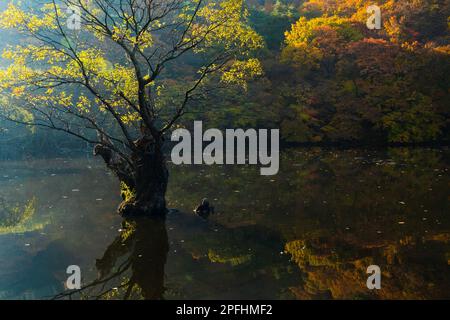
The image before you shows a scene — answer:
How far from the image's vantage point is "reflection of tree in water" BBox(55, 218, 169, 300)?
10.1 metres

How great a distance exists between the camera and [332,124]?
38719 millimetres

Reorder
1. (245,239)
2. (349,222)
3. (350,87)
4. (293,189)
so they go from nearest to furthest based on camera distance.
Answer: (245,239) → (349,222) → (293,189) → (350,87)

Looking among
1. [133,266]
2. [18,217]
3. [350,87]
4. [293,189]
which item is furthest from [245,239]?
[350,87]

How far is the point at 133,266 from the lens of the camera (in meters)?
11.7

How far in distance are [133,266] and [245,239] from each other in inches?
144

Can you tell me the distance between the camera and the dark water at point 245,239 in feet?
33.2

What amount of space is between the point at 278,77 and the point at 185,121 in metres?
10.4

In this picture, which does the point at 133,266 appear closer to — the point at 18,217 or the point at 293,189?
the point at 18,217

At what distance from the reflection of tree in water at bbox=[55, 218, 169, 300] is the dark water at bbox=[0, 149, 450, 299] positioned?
0.03 meters

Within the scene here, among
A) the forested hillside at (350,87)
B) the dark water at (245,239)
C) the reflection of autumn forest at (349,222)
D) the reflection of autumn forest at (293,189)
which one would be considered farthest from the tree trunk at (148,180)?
the forested hillside at (350,87)

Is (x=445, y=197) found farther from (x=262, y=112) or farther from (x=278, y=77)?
(x=278, y=77)

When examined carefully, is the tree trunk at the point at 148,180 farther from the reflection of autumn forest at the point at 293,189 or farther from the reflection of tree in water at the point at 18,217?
the reflection of tree in water at the point at 18,217

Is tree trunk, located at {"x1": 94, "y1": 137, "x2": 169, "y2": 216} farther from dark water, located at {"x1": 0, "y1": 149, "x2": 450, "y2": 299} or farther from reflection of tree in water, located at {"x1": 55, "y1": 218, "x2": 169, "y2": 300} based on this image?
reflection of tree in water, located at {"x1": 55, "y1": 218, "x2": 169, "y2": 300}
